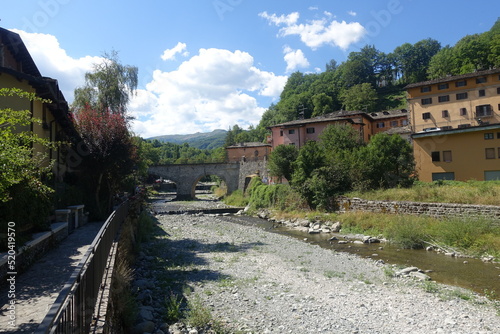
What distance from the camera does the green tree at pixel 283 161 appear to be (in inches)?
1409

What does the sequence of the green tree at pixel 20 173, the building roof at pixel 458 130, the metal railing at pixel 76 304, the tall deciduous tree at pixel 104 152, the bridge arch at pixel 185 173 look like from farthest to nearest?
the bridge arch at pixel 185 173 → the building roof at pixel 458 130 → the tall deciduous tree at pixel 104 152 → the green tree at pixel 20 173 → the metal railing at pixel 76 304

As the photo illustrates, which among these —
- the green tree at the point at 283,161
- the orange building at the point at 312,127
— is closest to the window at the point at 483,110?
the orange building at the point at 312,127

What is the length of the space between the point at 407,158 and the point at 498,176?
23.9 ft

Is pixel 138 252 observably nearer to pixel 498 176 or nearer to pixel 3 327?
pixel 3 327

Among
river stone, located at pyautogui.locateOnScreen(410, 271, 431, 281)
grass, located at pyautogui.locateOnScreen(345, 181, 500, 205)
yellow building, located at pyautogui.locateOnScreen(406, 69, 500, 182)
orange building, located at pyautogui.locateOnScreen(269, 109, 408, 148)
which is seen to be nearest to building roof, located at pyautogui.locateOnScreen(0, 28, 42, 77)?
river stone, located at pyautogui.locateOnScreen(410, 271, 431, 281)

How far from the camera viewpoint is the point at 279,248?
17.9 m

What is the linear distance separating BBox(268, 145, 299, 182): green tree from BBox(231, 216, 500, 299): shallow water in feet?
52.6

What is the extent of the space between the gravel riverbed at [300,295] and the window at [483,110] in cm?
3409

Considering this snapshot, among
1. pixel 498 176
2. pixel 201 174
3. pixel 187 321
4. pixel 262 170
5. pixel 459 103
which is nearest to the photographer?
pixel 187 321

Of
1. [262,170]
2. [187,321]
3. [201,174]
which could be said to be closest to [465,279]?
[187,321]

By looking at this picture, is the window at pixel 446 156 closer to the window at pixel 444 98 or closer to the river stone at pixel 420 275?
the window at pixel 444 98

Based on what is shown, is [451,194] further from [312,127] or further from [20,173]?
[312,127]

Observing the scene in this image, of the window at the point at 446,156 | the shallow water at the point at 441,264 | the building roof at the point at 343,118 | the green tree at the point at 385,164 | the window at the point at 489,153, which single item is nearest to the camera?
the shallow water at the point at 441,264

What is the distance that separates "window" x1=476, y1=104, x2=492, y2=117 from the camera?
3778 cm
